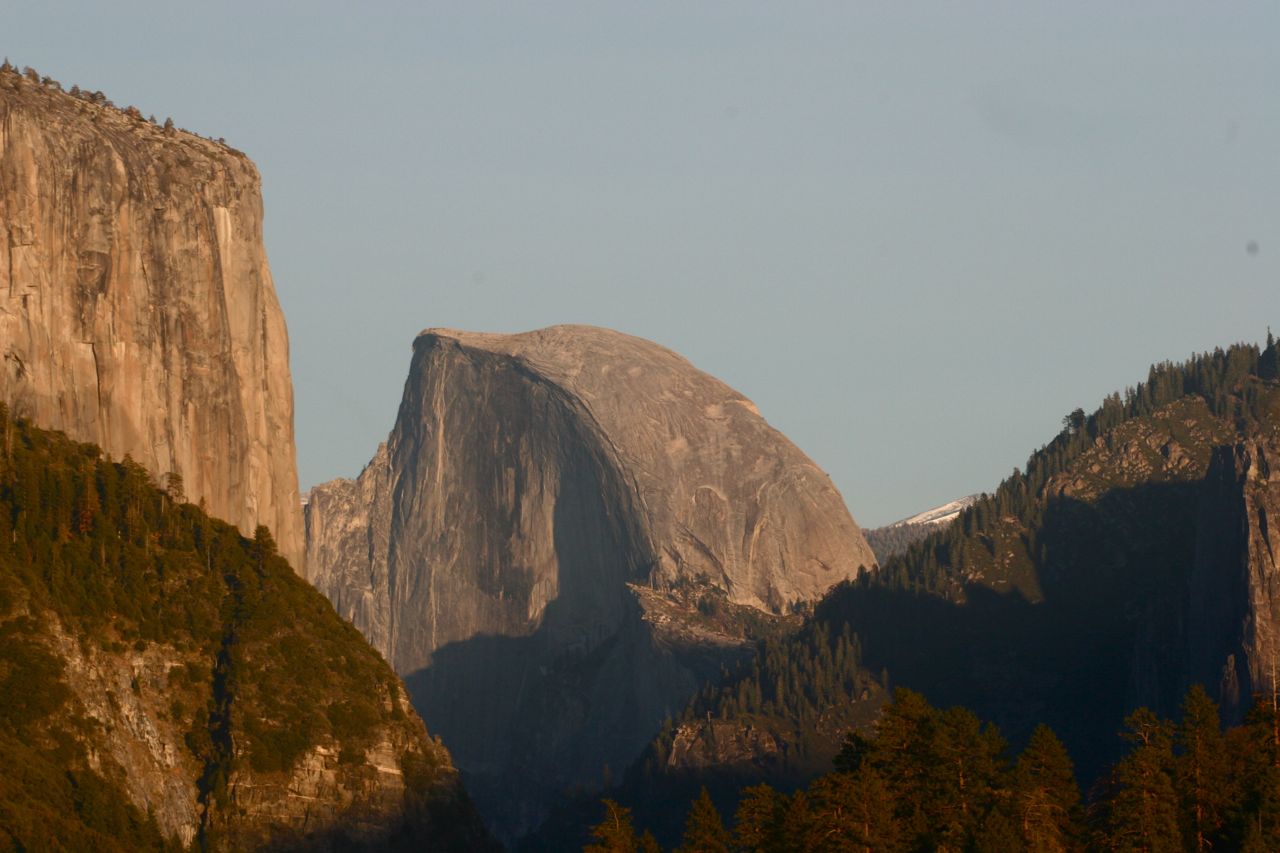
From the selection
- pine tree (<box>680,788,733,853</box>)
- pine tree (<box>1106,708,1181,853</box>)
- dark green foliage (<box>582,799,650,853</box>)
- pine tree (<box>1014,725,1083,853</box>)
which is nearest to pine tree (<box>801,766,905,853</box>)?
pine tree (<box>680,788,733,853</box>)

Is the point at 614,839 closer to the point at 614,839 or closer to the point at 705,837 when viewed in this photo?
the point at 614,839

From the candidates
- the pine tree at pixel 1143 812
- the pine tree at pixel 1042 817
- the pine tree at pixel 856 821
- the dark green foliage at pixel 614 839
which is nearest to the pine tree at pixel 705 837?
the dark green foliage at pixel 614 839

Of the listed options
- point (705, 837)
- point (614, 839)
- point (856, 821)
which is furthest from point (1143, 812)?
point (614, 839)

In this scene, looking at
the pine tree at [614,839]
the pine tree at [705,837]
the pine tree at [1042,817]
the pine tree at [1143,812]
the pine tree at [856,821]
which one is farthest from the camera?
the pine tree at [705,837]

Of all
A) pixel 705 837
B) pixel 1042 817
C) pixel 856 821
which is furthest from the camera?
pixel 705 837

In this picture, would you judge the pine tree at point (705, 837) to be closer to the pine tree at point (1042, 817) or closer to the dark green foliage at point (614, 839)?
the dark green foliage at point (614, 839)

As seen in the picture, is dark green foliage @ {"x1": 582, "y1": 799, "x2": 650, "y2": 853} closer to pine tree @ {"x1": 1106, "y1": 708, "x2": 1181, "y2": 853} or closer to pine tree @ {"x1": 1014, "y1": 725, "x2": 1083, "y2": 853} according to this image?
pine tree @ {"x1": 1014, "y1": 725, "x2": 1083, "y2": 853}

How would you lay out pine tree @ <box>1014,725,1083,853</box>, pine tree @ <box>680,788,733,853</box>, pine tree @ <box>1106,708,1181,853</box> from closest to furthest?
pine tree @ <box>1014,725,1083,853</box> → pine tree @ <box>1106,708,1181,853</box> → pine tree @ <box>680,788,733,853</box>

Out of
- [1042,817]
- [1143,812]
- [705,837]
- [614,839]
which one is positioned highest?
[614,839]

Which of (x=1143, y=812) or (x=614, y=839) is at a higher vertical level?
(x=614, y=839)

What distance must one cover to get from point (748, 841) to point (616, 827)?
327 inches

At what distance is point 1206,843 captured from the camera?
19812 cm

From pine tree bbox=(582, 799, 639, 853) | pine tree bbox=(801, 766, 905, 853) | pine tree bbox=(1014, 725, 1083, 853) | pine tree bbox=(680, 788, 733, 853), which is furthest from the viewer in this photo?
pine tree bbox=(680, 788, 733, 853)

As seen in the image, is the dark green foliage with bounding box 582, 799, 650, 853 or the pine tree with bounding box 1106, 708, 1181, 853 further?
the dark green foliage with bounding box 582, 799, 650, 853
